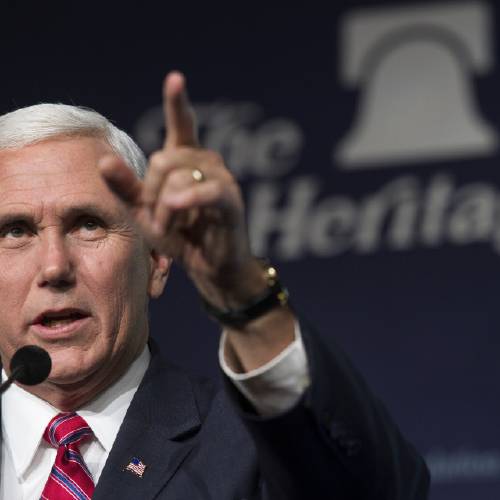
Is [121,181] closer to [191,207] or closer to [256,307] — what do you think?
[191,207]

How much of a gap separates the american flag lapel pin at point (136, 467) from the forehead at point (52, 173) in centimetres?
45

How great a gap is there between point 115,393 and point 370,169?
179cm

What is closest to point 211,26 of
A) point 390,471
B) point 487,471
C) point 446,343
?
point 446,343

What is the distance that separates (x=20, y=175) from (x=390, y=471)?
899 mm

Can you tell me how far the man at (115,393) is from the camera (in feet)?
5.99

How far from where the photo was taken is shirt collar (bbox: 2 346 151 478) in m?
2.38

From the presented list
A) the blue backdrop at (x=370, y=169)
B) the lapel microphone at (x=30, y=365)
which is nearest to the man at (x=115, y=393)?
the lapel microphone at (x=30, y=365)

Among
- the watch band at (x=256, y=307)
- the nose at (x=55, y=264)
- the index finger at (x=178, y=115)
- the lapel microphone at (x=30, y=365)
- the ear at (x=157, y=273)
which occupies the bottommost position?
the ear at (x=157, y=273)

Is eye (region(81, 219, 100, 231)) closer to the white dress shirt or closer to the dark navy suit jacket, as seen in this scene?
the white dress shirt

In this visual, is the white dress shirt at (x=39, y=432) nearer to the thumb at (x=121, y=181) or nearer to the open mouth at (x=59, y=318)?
the open mouth at (x=59, y=318)

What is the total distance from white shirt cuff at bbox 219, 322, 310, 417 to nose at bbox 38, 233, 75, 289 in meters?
0.57


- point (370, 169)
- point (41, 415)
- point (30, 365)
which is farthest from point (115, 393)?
point (370, 169)

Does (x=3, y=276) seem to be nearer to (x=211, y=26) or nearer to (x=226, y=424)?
(x=226, y=424)

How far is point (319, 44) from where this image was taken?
4.19 metres
